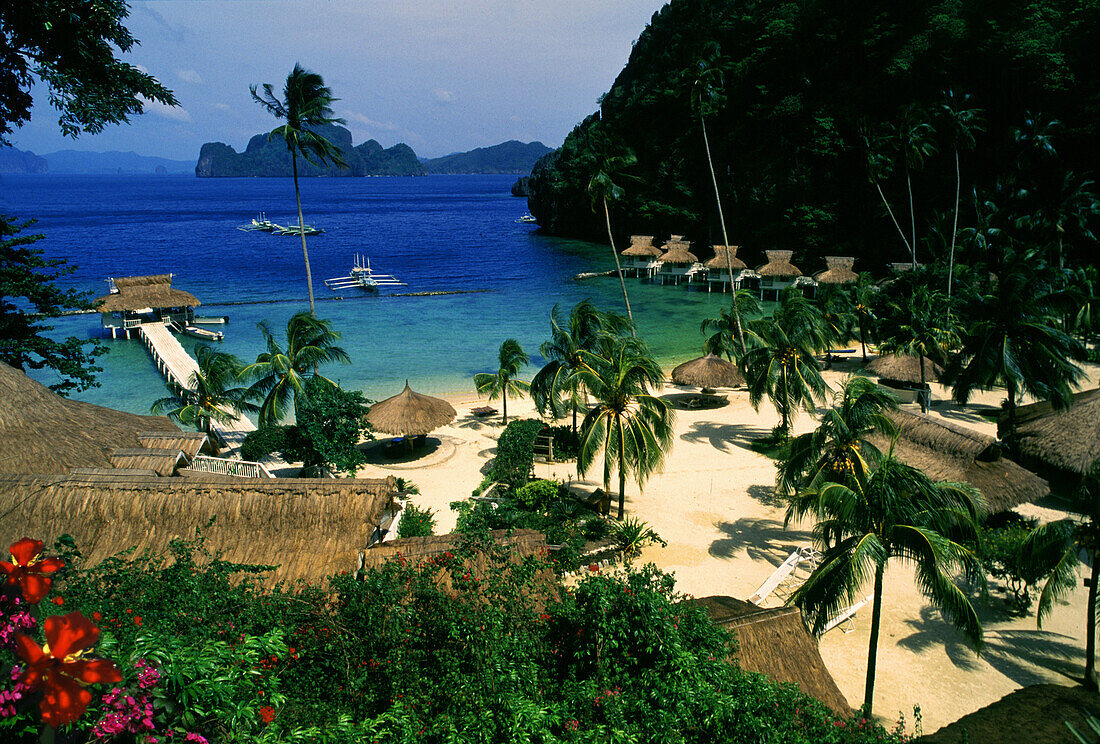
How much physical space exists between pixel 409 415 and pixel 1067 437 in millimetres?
17116

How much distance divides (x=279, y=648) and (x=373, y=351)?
1170 inches

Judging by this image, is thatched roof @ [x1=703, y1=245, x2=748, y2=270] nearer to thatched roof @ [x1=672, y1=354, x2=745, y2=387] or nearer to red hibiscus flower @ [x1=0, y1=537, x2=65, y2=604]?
thatched roof @ [x1=672, y1=354, x2=745, y2=387]

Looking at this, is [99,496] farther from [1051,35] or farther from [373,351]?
[1051,35]

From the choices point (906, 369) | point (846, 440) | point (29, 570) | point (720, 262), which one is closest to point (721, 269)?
point (720, 262)

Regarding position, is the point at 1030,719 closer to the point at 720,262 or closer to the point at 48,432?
the point at 48,432

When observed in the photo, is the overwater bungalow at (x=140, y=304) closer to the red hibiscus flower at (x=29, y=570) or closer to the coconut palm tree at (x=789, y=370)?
the coconut palm tree at (x=789, y=370)

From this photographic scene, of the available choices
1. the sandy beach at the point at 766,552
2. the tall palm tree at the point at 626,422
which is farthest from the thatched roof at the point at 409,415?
the tall palm tree at the point at 626,422

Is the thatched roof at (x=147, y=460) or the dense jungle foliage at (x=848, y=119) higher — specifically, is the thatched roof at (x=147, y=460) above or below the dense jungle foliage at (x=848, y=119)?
below

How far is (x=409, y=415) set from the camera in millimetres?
19109

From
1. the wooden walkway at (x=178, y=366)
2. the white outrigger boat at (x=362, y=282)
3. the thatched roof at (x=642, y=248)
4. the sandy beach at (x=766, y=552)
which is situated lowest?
the sandy beach at (x=766, y=552)

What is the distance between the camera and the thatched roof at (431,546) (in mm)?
10336

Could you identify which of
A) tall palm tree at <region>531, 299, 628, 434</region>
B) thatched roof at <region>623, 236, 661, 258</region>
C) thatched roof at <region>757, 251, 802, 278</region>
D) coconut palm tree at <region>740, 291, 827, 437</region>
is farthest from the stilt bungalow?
tall palm tree at <region>531, 299, 628, 434</region>

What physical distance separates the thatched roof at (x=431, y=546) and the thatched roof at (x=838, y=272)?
122 feet

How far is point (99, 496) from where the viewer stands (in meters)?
11.1
